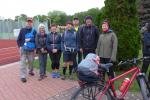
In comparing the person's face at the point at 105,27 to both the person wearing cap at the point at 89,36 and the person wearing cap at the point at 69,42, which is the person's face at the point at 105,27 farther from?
the person wearing cap at the point at 69,42

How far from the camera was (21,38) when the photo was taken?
10516mm

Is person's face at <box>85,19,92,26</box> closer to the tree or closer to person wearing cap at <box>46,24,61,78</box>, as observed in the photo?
person wearing cap at <box>46,24,61,78</box>

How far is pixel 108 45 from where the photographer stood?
28.1 feet

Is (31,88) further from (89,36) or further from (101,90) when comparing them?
(101,90)

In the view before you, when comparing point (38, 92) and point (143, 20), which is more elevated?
point (143, 20)

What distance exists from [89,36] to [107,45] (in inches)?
37.4

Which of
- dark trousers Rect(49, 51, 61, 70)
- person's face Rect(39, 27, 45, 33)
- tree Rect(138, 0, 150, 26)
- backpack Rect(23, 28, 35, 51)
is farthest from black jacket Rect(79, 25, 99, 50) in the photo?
tree Rect(138, 0, 150, 26)

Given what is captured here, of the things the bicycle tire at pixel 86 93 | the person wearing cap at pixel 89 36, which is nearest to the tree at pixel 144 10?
the person wearing cap at pixel 89 36

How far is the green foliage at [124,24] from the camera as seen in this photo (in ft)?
36.3

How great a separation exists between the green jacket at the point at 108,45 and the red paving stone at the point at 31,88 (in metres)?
1.52

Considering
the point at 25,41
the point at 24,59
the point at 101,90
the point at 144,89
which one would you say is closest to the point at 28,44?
the point at 25,41

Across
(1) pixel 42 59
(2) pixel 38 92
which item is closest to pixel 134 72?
(2) pixel 38 92

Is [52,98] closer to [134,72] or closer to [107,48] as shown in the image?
[107,48]

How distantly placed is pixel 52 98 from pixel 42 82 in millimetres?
2072
